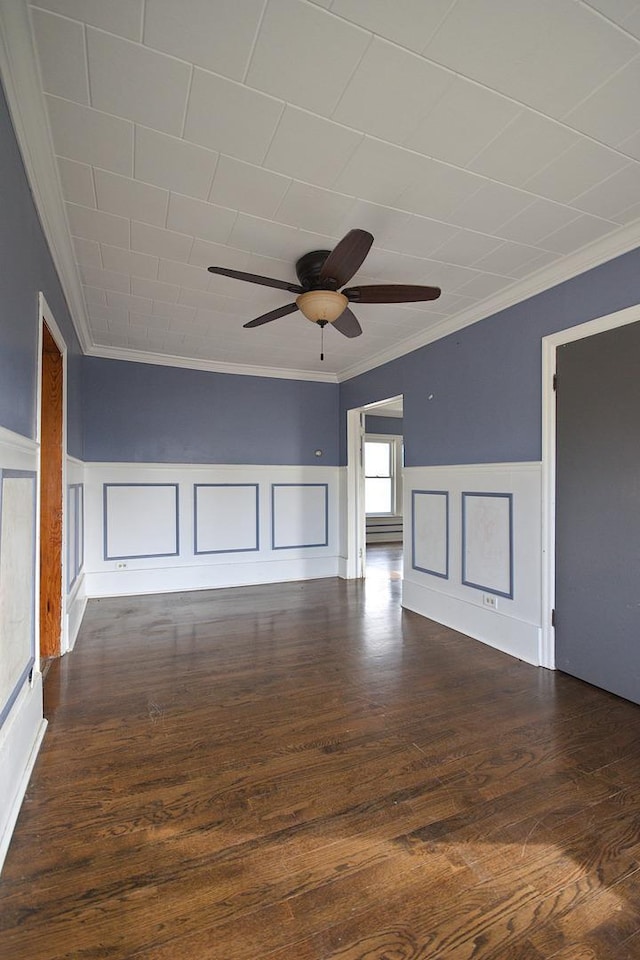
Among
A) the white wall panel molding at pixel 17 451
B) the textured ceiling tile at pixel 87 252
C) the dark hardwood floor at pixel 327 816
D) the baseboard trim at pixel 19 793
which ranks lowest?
the dark hardwood floor at pixel 327 816

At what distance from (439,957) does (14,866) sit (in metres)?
1.30

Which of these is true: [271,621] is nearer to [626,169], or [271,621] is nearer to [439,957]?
[439,957]

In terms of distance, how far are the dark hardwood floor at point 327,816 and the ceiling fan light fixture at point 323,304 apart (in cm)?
218

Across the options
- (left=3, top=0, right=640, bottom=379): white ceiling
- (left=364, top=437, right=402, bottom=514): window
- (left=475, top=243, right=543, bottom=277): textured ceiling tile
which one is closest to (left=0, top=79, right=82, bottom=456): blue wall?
(left=3, top=0, right=640, bottom=379): white ceiling

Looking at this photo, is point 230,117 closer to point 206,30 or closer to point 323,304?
point 206,30

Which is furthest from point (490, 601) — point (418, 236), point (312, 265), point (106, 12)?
point (106, 12)

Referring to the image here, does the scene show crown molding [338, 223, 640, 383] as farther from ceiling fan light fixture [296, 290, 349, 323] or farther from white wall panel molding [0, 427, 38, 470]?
white wall panel molding [0, 427, 38, 470]

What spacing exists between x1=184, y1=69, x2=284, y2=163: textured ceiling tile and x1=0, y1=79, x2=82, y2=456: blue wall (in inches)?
24.6

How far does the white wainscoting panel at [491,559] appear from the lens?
3.09m

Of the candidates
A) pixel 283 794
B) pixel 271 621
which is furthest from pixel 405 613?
pixel 283 794

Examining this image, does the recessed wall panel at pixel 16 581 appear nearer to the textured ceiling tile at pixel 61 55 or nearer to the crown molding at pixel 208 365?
the textured ceiling tile at pixel 61 55

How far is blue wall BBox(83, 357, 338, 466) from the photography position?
186 inches

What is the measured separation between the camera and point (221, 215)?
2.29m

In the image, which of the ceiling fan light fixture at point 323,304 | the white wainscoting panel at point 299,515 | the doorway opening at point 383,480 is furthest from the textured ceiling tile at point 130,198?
the doorway opening at point 383,480
